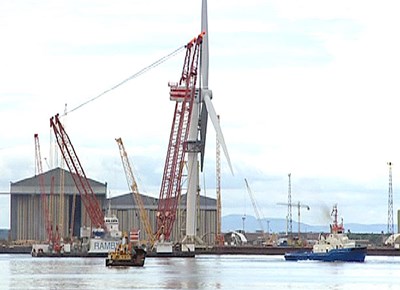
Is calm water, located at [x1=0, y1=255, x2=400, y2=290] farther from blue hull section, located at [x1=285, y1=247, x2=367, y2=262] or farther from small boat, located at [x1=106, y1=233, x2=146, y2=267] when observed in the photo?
blue hull section, located at [x1=285, y1=247, x2=367, y2=262]

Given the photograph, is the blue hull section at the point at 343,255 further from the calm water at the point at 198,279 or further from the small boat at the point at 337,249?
the calm water at the point at 198,279

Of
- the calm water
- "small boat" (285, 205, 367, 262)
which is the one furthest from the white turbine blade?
the calm water

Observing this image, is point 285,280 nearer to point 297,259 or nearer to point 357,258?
point 357,258

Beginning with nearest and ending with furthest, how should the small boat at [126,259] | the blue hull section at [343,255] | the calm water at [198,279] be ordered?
the calm water at [198,279] → the small boat at [126,259] → the blue hull section at [343,255]

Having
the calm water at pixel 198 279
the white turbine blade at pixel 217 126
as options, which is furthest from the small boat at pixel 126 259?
the white turbine blade at pixel 217 126

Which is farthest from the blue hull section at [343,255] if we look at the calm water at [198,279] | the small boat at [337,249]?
the calm water at [198,279]

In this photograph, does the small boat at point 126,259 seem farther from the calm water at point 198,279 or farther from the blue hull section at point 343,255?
the blue hull section at point 343,255

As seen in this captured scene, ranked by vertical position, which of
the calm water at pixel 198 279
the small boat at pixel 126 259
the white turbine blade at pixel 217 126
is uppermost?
the white turbine blade at pixel 217 126

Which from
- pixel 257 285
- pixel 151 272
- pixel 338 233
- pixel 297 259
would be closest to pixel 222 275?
pixel 151 272

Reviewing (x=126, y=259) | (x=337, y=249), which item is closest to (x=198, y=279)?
(x=126, y=259)

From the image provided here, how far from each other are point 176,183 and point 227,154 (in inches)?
704

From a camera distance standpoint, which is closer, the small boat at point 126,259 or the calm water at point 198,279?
the calm water at point 198,279

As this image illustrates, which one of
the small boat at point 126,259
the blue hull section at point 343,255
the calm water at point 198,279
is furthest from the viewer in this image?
the blue hull section at point 343,255

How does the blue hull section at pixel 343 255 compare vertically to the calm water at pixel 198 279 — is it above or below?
above
